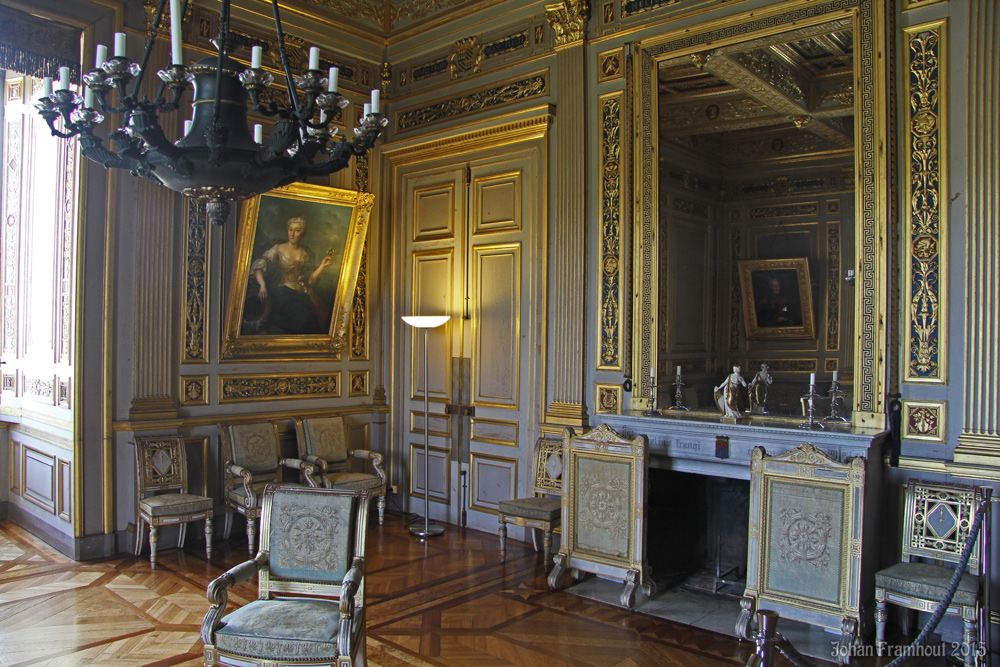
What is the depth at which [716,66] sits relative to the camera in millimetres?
4965

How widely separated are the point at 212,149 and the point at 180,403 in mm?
3515

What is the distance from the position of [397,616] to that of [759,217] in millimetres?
3252

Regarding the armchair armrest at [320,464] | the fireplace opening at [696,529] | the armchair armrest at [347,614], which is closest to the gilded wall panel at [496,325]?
the armchair armrest at [320,464]

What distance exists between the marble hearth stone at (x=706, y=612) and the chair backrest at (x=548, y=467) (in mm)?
741

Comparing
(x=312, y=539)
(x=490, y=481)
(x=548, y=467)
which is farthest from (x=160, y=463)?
(x=548, y=467)

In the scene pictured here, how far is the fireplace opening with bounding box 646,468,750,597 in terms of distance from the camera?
498cm

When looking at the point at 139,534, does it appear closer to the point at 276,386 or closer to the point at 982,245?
the point at 276,386

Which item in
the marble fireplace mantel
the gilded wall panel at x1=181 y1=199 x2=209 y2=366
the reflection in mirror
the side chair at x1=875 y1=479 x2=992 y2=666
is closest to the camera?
the side chair at x1=875 y1=479 x2=992 y2=666

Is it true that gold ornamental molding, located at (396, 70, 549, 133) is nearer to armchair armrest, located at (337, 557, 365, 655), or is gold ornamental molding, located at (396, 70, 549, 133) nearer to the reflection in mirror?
the reflection in mirror

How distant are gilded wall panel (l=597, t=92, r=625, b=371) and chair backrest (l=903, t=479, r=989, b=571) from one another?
6.62 feet

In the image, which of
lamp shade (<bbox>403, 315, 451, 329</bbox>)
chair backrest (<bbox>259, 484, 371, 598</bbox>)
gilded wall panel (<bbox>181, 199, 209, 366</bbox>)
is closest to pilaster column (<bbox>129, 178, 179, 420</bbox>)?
gilded wall panel (<bbox>181, 199, 209, 366</bbox>)

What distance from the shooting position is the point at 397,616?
4.35 meters

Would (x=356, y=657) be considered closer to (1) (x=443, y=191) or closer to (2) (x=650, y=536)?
(2) (x=650, y=536)

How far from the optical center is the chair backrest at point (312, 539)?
336 cm
